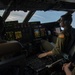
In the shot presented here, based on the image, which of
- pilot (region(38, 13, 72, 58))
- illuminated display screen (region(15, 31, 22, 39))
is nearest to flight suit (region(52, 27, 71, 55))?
pilot (region(38, 13, 72, 58))

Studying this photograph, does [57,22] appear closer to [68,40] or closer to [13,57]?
[68,40]

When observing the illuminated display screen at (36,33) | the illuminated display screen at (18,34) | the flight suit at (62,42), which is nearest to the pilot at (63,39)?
the flight suit at (62,42)

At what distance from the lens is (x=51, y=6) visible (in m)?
2.31

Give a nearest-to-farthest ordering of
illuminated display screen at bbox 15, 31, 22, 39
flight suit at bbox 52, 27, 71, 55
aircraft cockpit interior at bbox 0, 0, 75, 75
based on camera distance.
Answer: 1. aircraft cockpit interior at bbox 0, 0, 75, 75
2. flight suit at bbox 52, 27, 71, 55
3. illuminated display screen at bbox 15, 31, 22, 39

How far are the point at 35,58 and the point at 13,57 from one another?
1272mm

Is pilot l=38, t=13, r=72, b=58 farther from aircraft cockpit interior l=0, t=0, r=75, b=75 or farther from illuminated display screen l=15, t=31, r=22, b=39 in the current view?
illuminated display screen l=15, t=31, r=22, b=39

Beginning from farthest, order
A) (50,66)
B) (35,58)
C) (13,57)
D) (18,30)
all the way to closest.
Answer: (18,30), (35,58), (50,66), (13,57)

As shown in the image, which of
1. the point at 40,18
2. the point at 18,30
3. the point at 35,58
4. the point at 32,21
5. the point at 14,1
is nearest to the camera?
the point at 14,1

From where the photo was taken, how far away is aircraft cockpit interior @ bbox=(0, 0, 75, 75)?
47.0 inches

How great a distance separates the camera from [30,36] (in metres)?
2.86

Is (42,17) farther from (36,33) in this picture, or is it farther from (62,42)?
(62,42)

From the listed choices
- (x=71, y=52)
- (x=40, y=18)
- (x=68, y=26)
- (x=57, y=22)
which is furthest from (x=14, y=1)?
(x=57, y=22)

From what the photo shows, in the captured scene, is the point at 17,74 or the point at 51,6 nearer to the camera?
the point at 17,74

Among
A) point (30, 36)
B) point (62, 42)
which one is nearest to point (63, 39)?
point (62, 42)
